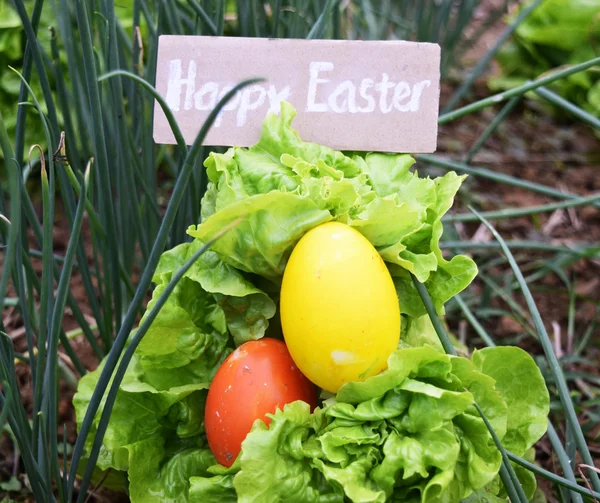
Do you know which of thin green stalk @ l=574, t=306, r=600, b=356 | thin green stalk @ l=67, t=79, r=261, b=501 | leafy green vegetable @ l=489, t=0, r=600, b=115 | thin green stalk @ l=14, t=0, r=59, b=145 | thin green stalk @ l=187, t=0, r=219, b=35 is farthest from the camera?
leafy green vegetable @ l=489, t=0, r=600, b=115

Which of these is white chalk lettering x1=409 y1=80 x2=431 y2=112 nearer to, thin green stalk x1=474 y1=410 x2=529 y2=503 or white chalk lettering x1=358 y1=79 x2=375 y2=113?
white chalk lettering x1=358 y1=79 x2=375 y2=113

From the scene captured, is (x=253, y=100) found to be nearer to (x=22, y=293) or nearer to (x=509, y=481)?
(x=22, y=293)

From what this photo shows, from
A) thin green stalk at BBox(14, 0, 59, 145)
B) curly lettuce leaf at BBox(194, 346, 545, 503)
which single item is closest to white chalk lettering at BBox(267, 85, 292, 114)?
thin green stalk at BBox(14, 0, 59, 145)

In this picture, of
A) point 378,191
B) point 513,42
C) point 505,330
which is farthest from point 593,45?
point 378,191

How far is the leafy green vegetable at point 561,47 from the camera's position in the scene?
177cm

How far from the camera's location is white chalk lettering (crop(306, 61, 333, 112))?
0.81 metres

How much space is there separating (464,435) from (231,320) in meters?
0.28

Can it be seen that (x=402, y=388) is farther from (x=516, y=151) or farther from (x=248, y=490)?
(x=516, y=151)

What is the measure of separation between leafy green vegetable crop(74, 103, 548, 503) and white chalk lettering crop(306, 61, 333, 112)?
57 millimetres

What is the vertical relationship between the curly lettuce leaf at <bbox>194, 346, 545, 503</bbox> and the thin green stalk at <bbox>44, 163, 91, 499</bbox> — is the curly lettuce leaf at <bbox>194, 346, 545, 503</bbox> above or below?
below

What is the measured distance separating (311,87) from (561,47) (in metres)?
1.31

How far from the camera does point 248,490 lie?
0.59m

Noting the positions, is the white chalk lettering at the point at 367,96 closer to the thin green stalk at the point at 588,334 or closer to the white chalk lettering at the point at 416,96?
the white chalk lettering at the point at 416,96

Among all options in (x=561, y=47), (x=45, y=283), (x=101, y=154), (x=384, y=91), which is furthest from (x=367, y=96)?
(x=561, y=47)
